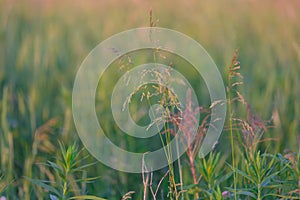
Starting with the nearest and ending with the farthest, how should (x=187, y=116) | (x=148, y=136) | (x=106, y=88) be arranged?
(x=187, y=116)
(x=148, y=136)
(x=106, y=88)

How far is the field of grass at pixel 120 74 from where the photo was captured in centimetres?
170

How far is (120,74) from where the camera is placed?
10.5 ft

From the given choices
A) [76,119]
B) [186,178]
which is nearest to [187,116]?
[186,178]

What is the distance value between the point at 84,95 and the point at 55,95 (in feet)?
1.22

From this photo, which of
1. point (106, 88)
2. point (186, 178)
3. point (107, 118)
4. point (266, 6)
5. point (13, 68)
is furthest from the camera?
point (266, 6)

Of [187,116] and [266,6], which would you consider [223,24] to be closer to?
[266,6]

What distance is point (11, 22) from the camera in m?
4.26

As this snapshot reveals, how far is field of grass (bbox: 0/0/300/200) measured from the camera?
1695 millimetres

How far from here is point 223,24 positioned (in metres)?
4.10

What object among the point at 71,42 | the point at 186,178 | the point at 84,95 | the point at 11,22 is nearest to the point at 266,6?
the point at 71,42

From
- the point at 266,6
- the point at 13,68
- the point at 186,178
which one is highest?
the point at 266,6

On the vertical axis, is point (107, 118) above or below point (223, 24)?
below

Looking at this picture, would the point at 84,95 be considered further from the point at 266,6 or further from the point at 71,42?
the point at 266,6

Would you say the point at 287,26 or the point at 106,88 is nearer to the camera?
the point at 106,88
